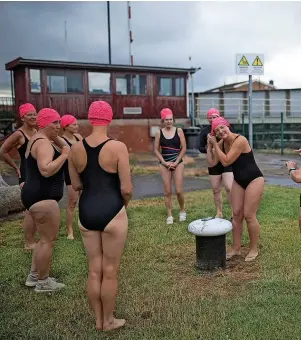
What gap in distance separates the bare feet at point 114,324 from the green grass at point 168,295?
0.07 metres

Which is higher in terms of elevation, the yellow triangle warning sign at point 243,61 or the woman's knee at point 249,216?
the yellow triangle warning sign at point 243,61

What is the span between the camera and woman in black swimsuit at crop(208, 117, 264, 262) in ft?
16.7

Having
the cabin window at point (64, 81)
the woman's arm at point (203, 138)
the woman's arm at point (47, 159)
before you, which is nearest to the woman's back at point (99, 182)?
the woman's arm at point (47, 159)

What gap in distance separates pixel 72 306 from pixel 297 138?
22465 mm

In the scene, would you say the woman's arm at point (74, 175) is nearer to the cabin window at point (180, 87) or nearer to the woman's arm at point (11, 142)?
the woman's arm at point (11, 142)

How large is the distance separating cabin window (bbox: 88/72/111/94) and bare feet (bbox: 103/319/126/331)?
18.5 metres

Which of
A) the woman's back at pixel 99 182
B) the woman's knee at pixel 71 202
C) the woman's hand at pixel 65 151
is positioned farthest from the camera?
the woman's knee at pixel 71 202

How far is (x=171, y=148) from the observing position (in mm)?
7238

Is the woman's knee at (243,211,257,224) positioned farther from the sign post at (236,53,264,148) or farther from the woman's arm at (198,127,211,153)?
the sign post at (236,53,264,148)

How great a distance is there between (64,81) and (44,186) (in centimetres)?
1707

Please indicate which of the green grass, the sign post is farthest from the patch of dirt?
the sign post

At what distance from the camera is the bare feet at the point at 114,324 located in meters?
3.70

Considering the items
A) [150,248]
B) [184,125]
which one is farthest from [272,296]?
[184,125]

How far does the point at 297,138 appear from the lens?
80.7ft
